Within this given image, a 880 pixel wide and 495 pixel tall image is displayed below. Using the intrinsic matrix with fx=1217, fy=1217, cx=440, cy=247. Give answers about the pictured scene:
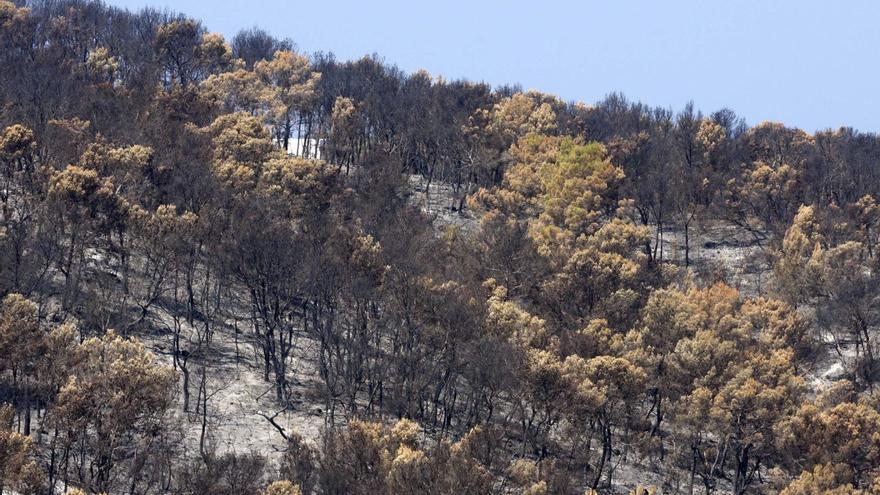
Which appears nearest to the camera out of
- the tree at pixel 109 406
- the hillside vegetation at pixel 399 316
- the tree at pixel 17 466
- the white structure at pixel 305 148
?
the tree at pixel 17 466

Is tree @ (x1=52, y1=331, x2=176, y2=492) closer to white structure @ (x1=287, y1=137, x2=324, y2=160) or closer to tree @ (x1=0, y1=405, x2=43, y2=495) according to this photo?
tree @ (x1=0, y1=405, x2=43, y2=495)

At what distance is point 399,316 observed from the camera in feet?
228

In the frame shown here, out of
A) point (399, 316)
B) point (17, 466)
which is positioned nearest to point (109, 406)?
point (17, 466)

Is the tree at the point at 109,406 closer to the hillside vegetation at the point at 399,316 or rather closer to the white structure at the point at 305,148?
the hillside vegetation at the point at 399,316

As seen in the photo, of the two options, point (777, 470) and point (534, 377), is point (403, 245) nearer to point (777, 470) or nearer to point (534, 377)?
point (534, 377)

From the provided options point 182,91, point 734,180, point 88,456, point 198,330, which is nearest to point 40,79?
point 182,91

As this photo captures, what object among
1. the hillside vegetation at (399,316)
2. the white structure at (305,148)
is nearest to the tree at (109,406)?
the hillside vegetation at (399,316)

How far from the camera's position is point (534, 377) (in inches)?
2554

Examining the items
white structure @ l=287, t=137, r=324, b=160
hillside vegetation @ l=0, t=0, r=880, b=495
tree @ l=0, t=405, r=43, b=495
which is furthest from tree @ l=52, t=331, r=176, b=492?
white structure @ l=287, t=137, r=324, b=160

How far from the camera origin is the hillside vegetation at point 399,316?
54344 mm

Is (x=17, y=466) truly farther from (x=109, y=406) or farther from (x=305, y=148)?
(x=305, y=148)

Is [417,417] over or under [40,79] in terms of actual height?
under

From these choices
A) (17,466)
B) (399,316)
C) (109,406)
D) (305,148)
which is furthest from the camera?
(305,148)

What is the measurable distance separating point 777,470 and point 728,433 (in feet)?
11.1
